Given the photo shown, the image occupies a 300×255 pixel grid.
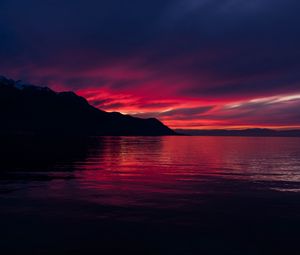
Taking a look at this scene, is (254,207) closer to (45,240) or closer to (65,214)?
(65,214)

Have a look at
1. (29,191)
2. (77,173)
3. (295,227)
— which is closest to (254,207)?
(295,227)

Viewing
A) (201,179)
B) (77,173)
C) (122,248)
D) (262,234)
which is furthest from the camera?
(77,173)

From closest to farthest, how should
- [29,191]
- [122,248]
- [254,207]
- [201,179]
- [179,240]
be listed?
[122,248] < [179,240] < [254,207] < [29,191] < [201,179]

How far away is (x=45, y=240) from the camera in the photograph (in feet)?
48.1

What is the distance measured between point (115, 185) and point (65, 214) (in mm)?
11025

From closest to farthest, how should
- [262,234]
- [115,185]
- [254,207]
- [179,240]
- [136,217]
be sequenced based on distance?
[179,240] < [262,234] < [136,217] < [254,207] < [115,185]

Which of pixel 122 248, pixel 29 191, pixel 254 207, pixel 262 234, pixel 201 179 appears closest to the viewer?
pixel 122 248

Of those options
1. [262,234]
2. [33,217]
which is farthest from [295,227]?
[33,217]

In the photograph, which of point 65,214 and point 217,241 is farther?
point 65,214

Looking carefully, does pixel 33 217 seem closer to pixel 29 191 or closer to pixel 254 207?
pixel 29 191

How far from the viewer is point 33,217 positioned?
18250 millimetres

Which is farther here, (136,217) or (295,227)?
(136,217)

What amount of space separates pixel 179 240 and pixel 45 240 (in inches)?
254

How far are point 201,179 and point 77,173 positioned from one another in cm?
1530
